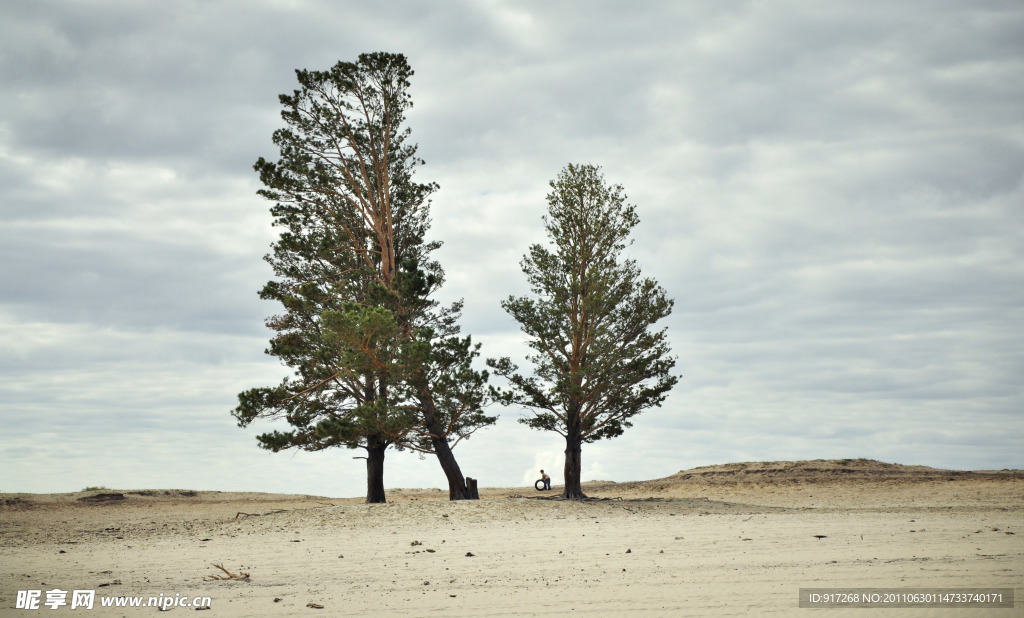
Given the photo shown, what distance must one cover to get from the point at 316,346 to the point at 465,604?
1728 cm

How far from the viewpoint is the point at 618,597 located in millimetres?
8234

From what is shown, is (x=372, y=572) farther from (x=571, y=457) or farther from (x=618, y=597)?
(x=571, y=457)

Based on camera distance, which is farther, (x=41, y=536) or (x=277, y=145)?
(x=277, y=145)

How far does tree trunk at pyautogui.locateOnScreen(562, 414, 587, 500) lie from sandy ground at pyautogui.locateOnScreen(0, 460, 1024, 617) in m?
1.53

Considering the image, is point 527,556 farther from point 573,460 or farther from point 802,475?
point 802,475

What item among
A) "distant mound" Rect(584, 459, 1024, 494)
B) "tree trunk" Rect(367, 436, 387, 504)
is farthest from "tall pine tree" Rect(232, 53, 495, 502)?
"distant mound" Rect(584, 459, 1024, 494)

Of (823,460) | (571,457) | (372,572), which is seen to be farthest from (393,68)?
(823,460)

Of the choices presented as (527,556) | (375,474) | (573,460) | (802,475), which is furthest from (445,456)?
(802,475)

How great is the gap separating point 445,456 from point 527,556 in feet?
41.6

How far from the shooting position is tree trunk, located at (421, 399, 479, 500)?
927 inches

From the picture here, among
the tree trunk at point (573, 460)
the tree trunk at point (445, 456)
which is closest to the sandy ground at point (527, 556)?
the tree trunk at point (573, 460)

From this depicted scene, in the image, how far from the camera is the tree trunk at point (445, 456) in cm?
2355

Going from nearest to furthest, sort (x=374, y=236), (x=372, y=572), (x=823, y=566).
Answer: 1. (x=823, y=566)
2. (x=372, y=572)
3. (x=374, y=236)

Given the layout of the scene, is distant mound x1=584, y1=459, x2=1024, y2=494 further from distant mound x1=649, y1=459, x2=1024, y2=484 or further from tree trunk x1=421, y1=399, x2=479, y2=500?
tree trunk x1=421, y1=399, x2=479, y2=500
